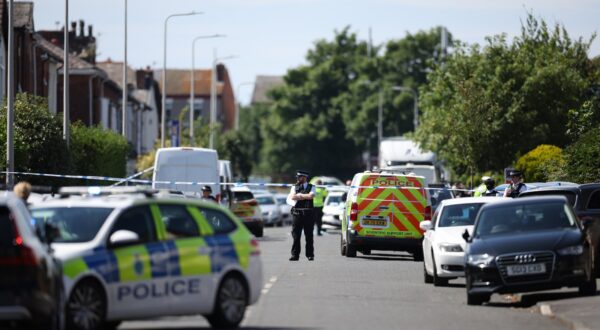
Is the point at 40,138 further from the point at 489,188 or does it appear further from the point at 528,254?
the point at 528,254

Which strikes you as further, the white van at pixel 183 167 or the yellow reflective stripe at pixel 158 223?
the white van at pixel 183 167

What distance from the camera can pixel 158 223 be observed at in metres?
15.2

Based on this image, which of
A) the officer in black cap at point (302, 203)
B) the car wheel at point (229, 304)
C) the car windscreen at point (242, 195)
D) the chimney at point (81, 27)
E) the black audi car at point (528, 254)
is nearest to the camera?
the car wheel at point (229, 304)

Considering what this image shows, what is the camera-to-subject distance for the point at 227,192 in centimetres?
4509

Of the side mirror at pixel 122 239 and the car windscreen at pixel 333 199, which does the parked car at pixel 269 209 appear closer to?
the car windscreen at pixel 333 199

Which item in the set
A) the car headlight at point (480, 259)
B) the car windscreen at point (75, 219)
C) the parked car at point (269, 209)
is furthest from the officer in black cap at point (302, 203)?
the parked car at point (269, 209)

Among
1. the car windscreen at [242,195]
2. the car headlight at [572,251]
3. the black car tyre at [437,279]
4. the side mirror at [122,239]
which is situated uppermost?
the side mirror at [122,239]

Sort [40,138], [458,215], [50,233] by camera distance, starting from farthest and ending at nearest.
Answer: [40,138] < [458,215] < [50,233]

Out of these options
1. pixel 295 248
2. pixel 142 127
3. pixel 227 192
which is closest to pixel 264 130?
pixel 142 127

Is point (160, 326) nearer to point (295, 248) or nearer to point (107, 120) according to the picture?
point (295, 248)

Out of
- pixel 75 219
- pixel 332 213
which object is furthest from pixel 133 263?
pixel 332 213

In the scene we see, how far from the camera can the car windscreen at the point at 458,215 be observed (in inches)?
952

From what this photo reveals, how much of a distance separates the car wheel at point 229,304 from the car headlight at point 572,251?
5.26 meters

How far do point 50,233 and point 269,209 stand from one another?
48.3m
